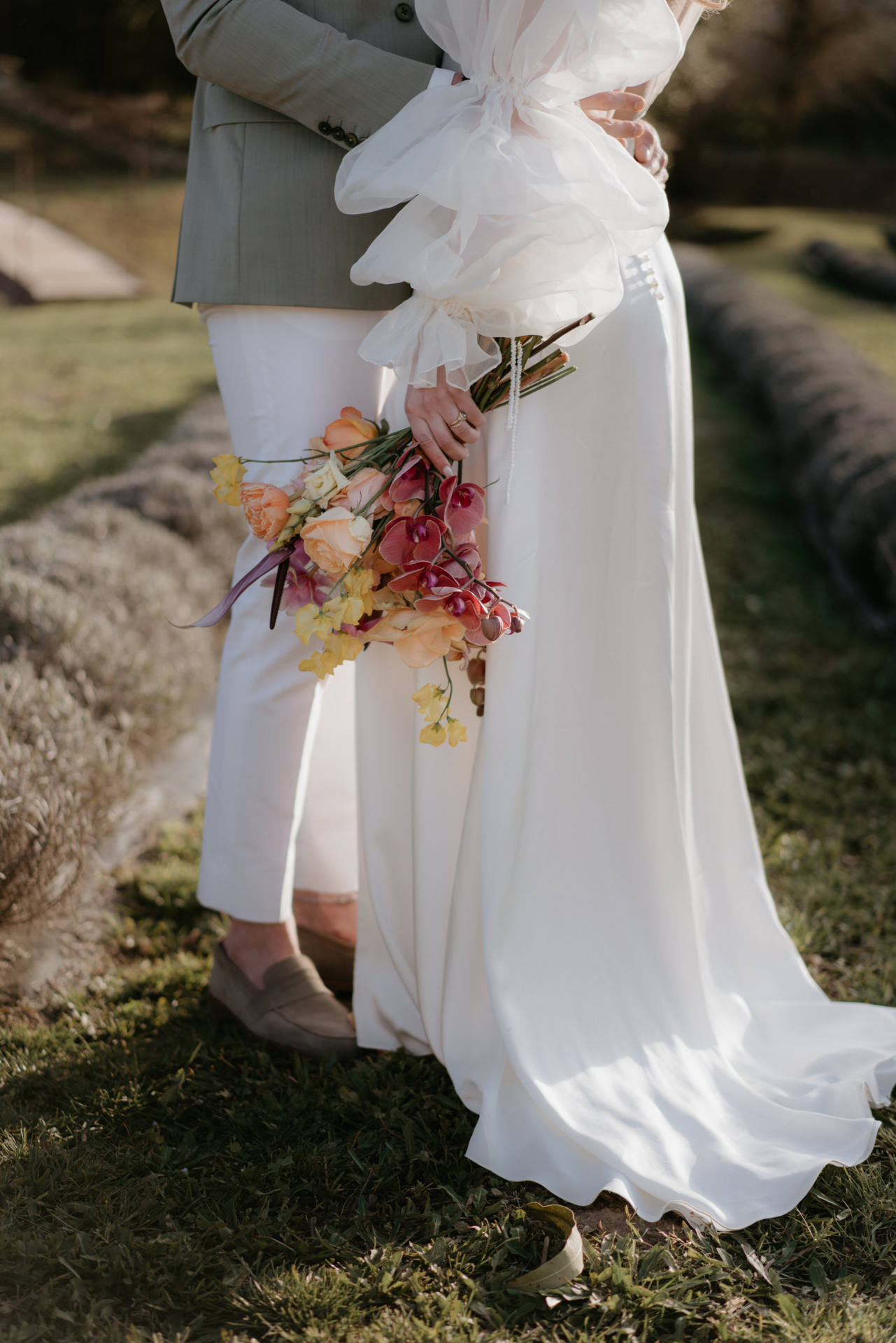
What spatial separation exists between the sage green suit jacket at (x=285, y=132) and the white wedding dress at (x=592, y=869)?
0.39 metres

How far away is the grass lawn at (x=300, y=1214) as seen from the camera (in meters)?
1.32

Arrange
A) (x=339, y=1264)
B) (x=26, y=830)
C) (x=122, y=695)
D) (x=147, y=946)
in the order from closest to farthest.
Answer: (x=339, y=1264)
(x=26, y=830)
(x=147, y=946)
(x=122, y=695)

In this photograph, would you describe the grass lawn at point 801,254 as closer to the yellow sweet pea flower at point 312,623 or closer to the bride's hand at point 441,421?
the bride's hand at point 441,421

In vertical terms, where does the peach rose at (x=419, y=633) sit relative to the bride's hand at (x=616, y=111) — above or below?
below

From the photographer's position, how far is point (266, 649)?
172 centimetres

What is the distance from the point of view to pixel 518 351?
1493 millimetres

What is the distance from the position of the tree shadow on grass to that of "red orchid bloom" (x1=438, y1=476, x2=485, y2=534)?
3133mm

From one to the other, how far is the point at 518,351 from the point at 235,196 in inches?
20.4

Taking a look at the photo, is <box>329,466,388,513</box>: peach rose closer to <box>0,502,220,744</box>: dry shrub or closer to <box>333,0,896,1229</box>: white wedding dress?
<box>333,0,896,1229</box>: white wedding dress

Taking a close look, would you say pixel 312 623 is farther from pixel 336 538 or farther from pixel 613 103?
pixel 613 103

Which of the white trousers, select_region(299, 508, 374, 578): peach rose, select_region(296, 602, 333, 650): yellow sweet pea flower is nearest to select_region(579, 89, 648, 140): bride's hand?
the white trousers

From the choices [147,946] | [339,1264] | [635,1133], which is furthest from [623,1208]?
[147,946]

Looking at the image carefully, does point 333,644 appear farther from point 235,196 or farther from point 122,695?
point 122,695

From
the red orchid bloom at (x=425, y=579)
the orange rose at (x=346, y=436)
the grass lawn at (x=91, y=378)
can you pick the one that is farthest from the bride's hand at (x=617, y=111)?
the grass lawn at (x=91, y=378)
